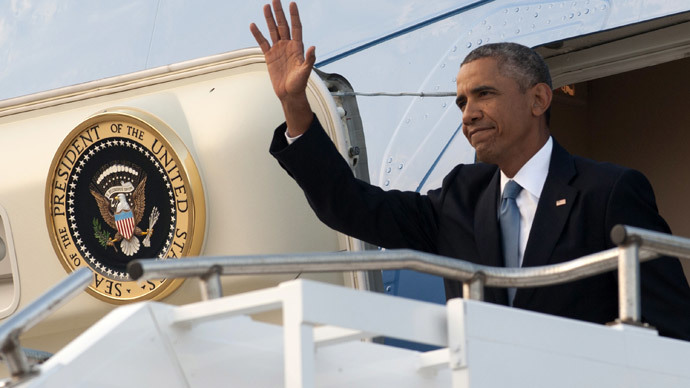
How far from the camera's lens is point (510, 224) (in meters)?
3.38

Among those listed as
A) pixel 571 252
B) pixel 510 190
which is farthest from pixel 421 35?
pixel 571 252

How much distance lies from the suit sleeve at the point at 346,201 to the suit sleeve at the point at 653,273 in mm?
688

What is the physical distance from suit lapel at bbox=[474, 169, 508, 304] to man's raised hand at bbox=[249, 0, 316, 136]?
65 centimetres

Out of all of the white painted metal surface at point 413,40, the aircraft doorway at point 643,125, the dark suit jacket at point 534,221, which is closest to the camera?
the dark suit jacket at point 534,221

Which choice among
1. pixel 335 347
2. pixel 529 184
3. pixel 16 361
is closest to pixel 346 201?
pixel 529 184

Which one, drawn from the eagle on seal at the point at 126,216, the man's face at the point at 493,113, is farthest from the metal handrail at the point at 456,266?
the eagle on seal at the point at 126,216

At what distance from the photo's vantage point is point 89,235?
4.26m

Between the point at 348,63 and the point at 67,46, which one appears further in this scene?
the point at 67,46

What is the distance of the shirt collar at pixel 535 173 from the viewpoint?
3.43 m

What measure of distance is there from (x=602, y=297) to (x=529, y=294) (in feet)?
0.68

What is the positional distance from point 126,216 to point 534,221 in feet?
5.26

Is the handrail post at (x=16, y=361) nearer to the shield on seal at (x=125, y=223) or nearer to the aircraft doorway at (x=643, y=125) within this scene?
the shield on seal at (x=125, y=223)

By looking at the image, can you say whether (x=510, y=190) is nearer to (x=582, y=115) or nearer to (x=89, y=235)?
(x=89, y=235)

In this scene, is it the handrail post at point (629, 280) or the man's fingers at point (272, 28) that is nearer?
the handrail post at point (629, 280)
